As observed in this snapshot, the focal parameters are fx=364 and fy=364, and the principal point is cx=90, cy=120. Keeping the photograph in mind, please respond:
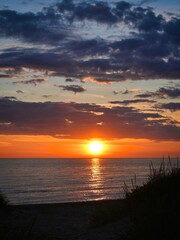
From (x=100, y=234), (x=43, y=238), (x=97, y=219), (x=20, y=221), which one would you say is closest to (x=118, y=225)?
(x=100, y=234)

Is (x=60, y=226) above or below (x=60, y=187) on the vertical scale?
above

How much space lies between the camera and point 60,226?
13.8 metres

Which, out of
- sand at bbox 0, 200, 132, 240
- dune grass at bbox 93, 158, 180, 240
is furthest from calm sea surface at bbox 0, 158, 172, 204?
dune grass at bbox 93, 158, 180, 240

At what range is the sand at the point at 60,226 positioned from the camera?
10562mm

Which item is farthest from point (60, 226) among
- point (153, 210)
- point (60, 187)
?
point (60, 187)

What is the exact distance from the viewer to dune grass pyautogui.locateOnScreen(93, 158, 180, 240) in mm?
8664

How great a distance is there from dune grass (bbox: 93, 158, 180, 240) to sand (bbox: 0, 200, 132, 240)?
0.50 meters

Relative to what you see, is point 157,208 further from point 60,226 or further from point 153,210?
point 60,226

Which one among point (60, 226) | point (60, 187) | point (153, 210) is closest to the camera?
point (153, 210)

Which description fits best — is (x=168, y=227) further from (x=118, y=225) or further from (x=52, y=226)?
(x=52, y=226)

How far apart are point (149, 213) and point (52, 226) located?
533 centimetres

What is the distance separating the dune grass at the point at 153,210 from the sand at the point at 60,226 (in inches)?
19.7

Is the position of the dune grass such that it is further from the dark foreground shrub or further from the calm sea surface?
the calm sea surface

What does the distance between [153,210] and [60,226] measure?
16.8 ft
